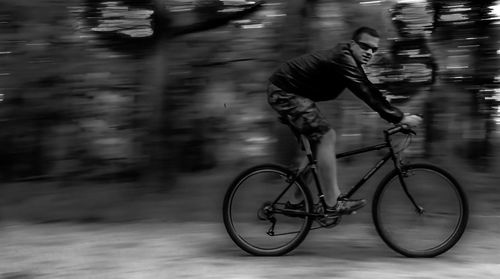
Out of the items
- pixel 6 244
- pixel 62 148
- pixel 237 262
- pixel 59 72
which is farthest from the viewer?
pixel 62 148

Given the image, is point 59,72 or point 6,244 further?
point 59,72

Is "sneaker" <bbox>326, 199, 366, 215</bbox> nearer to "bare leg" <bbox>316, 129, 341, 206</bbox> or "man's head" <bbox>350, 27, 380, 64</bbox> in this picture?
"bare leg" <bbox>316, 129, 341, 206</bbox>

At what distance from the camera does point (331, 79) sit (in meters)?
5.59

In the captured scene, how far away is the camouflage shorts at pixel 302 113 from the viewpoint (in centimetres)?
555

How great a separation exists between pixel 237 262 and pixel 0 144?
3104 millimetres

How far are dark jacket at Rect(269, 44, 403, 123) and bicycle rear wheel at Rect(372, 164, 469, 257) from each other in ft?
1.72

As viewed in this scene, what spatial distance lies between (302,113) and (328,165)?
442 mm

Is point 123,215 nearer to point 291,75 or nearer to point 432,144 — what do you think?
point 291,75

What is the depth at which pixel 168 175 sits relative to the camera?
7.44 metres

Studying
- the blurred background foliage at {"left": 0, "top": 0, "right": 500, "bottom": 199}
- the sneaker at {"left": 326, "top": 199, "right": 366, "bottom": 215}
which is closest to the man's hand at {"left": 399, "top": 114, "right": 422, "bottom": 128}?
the sneaker at {"left": 326, "top": 199, "right": 366, "bottom": 215}

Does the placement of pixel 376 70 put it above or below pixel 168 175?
above

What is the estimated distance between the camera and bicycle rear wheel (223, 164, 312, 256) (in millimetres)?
5656

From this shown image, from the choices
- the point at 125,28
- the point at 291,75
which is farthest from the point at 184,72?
the point at 291,75

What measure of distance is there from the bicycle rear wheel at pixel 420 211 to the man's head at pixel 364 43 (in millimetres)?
904
